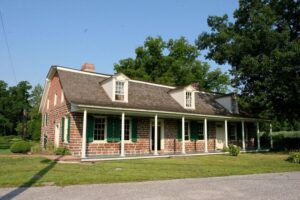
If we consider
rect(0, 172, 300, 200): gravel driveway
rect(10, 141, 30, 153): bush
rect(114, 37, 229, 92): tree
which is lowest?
rect(0, 172, 300, 200): gravel driveway

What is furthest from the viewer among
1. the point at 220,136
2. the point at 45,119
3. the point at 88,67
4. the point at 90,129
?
the point at 220,136

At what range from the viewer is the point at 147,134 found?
1820cm

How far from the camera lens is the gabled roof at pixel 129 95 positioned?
15.6 m

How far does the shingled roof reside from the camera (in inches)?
613

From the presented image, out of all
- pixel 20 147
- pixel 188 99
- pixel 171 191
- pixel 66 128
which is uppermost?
pixel 188 99

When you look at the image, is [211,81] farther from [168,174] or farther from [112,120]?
[168,174]

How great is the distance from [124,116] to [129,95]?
204 centimetres

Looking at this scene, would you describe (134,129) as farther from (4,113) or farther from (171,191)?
(4,113)

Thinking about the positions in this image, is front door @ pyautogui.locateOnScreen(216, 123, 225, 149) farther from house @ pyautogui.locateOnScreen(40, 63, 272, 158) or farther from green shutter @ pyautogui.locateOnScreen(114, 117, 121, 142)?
green shutter @ pyautogui.locateOnScreen(114, 117, 121, 142)

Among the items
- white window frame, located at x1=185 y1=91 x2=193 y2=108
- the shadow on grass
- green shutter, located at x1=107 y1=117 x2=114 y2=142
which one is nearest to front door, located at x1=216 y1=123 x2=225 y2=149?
white window frame, located at x1=185 y1=91 x2=193 y2=108

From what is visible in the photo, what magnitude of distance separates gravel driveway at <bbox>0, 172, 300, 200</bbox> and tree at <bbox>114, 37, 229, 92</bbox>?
29500 millimetres

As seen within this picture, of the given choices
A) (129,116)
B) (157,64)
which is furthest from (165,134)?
(157,64)

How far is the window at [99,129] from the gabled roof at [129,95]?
4.05 ft

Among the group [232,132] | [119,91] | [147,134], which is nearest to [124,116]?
[119,91]
